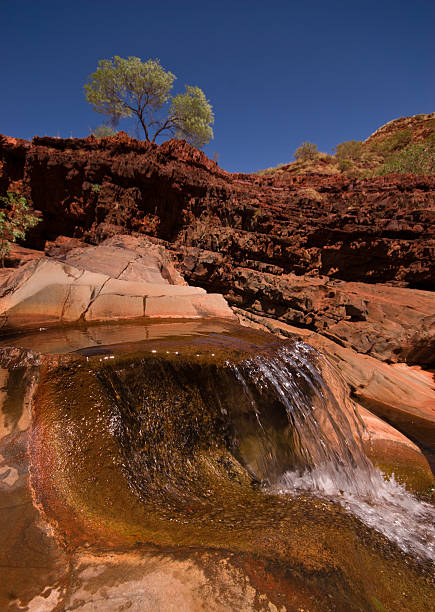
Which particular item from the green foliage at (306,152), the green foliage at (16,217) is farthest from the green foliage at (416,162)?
the green foliage at (16,217)

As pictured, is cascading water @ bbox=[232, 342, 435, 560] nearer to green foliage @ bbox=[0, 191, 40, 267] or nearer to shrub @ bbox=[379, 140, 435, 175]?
green foliage @ bbox=[0, 191, 40, 267]

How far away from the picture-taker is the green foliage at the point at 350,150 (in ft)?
77.2

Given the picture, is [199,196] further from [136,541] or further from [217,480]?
[136,541]

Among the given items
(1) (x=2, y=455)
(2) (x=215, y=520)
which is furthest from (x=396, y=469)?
(1) (x=2, y=455)

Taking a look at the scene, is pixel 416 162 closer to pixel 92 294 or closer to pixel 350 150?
pixel 350 150

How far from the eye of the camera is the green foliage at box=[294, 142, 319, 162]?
23969 millimetres

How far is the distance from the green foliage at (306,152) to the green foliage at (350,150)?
1.95 meters

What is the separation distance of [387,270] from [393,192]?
3156 mm

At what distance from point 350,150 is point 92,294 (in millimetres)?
27034

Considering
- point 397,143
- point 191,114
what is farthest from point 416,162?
point 191,114

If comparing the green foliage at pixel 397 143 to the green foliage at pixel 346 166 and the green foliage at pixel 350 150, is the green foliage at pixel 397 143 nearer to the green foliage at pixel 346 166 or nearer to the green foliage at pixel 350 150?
the green foliage at pixel 350 150

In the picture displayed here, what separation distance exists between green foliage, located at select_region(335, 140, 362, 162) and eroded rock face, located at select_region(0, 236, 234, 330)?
23.7 meters

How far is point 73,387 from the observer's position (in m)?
2.55

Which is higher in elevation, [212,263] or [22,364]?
[212,263]
